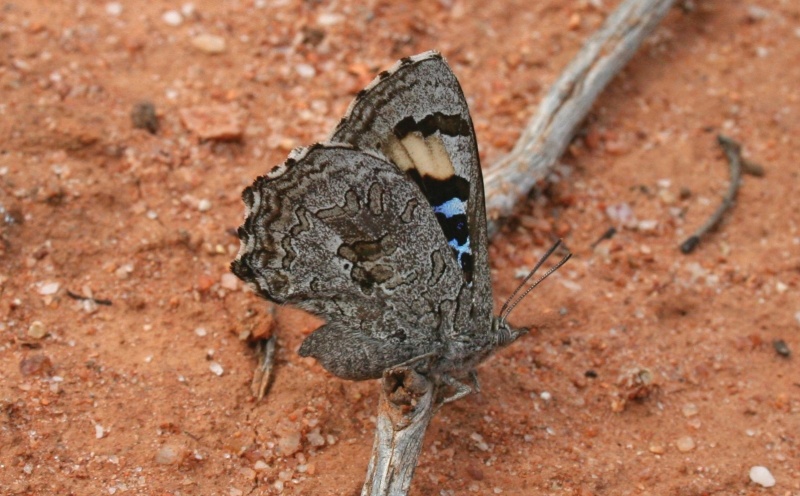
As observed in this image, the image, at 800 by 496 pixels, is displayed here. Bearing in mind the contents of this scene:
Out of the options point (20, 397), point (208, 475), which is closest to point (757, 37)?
point (208, 475)

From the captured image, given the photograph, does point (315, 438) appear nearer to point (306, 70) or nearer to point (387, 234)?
point (387, 234)

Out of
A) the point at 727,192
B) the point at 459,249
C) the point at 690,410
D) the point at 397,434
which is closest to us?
the point at 397,434

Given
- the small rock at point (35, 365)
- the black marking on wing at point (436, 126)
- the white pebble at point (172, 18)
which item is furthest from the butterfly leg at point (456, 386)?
the white pebble at point (172, 18)

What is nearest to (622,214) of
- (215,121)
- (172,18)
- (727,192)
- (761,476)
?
(727,192)

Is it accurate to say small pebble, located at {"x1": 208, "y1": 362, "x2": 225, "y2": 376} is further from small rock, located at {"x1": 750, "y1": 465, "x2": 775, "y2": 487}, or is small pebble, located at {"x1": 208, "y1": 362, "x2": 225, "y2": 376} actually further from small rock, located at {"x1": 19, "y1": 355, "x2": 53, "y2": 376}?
small rock, located at {"x1": 750, "y1": 465, "x2": 775, "y2": 487}

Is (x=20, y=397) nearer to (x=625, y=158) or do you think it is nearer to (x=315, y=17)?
(x=315, y=17)

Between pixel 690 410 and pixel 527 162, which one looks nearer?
pixel 690 410

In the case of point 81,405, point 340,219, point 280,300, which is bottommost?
point 81,405
